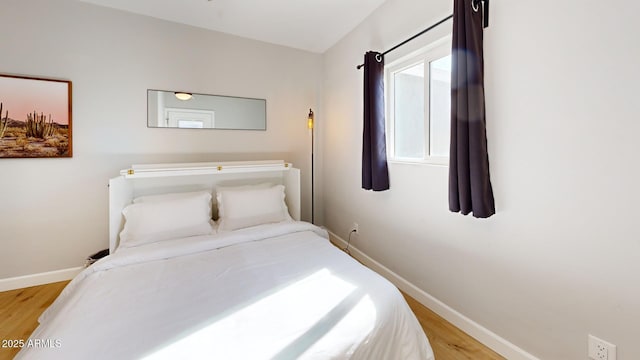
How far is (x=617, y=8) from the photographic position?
1.04m

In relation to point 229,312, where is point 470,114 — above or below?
above

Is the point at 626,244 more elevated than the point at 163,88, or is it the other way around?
the point at 163,88

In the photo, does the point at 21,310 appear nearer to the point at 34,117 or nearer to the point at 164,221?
the point at 164,221

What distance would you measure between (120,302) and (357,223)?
2.10 meters

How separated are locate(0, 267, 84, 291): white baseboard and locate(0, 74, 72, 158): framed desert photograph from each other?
1.05m

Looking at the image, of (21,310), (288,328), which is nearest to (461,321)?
(288,328)

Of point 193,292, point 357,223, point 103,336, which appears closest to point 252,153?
point 357,223

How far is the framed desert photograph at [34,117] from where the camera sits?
210 cm

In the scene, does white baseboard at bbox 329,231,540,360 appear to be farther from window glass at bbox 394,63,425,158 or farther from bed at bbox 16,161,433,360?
window glass at bbox 394,63,425,158

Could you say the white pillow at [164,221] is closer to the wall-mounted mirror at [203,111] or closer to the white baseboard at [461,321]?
the wall-mounted mirror at [203,111]

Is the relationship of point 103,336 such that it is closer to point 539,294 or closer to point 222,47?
point 539,294

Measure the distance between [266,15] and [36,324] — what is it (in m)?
3.06

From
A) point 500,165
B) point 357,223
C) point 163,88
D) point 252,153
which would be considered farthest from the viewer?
point 252,153

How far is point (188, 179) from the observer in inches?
104
